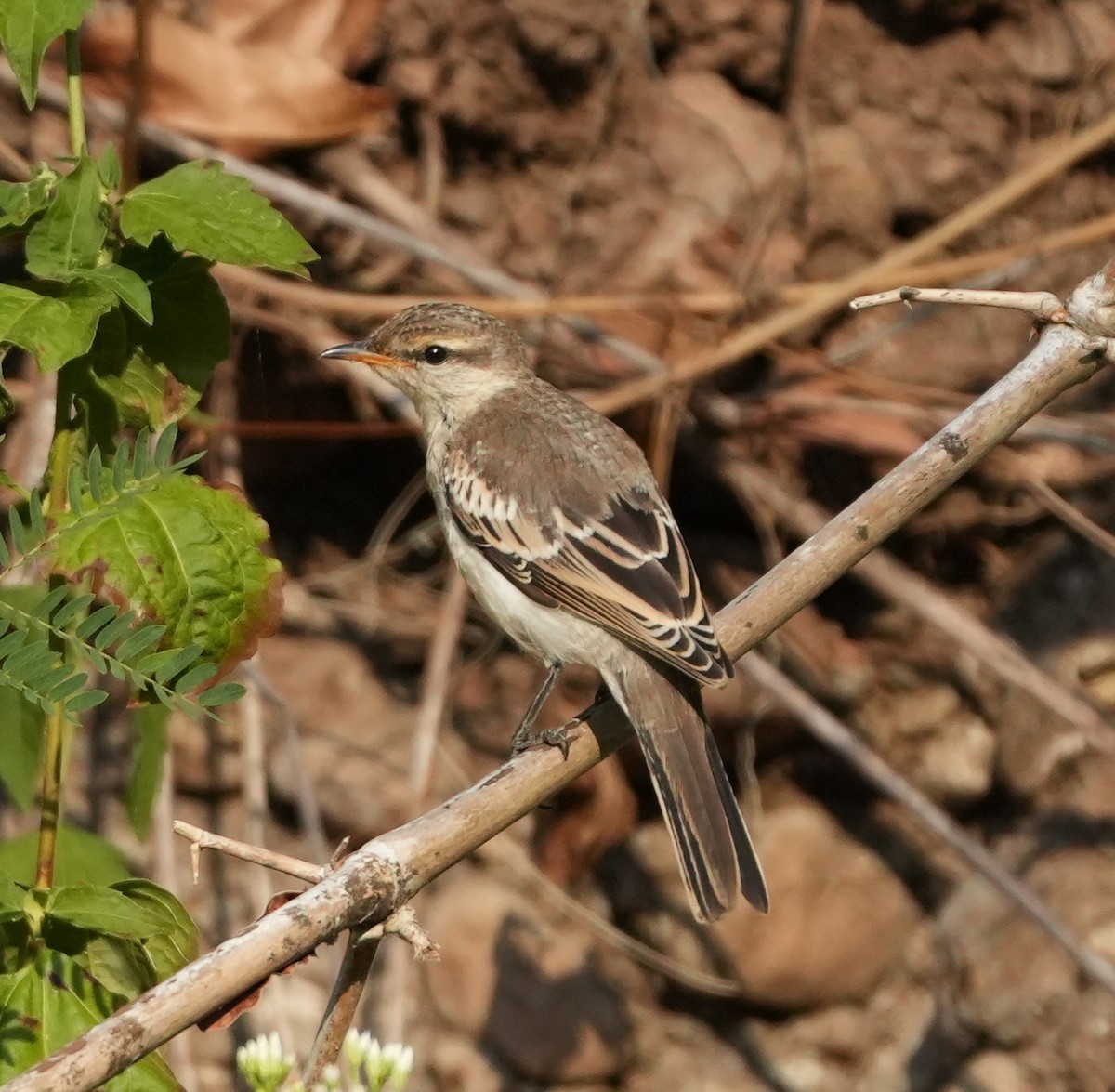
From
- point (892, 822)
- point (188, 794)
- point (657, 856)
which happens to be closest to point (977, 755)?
point (892, 822)

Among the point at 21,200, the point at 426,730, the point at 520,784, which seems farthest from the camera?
the point at 426,730

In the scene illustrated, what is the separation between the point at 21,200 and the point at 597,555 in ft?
7.47

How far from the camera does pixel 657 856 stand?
6703mm

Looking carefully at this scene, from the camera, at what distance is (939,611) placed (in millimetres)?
6383

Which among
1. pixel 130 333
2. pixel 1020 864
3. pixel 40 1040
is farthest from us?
pixel 1020 864

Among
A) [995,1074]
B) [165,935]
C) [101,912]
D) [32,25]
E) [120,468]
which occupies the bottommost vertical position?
[995,1074]

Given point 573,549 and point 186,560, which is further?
point 573,549

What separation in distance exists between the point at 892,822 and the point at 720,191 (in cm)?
285

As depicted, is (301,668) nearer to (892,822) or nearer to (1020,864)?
(892,822)

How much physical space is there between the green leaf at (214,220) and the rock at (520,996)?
4.12m

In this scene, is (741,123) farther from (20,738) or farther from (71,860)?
(20,738)

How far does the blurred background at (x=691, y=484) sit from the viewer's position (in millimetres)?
6363

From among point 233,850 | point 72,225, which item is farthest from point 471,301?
point 233,850

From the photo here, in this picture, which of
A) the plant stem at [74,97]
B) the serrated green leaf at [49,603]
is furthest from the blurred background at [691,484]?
the serrated green leaf at [49,603]
